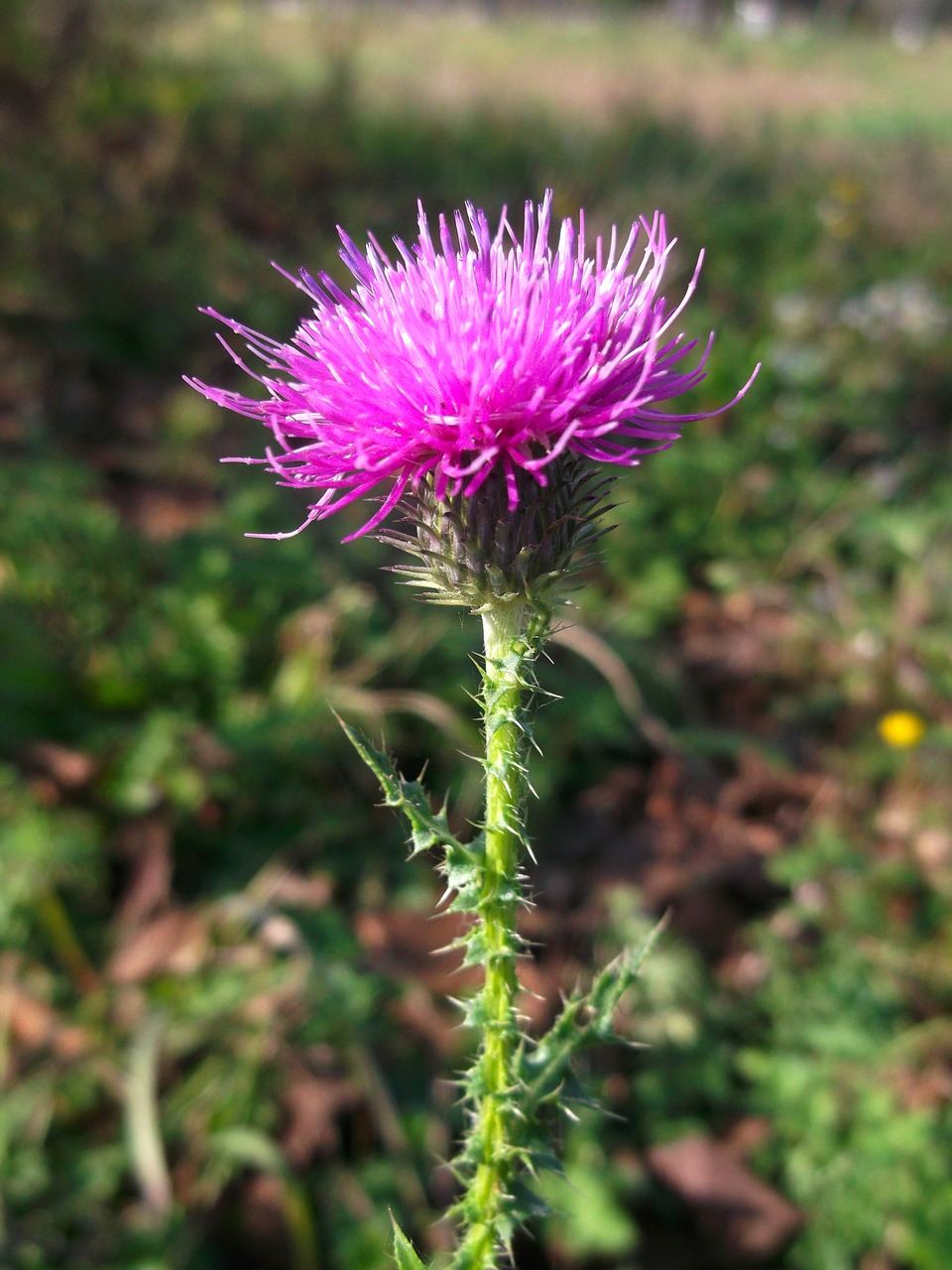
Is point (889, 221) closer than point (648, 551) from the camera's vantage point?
No

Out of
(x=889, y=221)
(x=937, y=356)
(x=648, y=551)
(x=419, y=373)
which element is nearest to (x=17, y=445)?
(x=648, y=551)

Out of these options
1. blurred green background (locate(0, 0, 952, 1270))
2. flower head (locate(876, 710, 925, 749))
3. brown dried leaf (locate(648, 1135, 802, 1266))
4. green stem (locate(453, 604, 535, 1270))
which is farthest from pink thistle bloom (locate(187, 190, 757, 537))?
flower head (locate(876, 710, 925, 749))

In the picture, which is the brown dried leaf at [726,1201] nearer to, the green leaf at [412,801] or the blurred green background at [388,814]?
the blurred green background at [388,814]

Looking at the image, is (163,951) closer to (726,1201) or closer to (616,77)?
(726,1201)

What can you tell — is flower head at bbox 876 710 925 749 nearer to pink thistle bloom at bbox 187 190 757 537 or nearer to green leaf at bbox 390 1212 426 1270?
pink thistle bloom at bbox 187 190 757 537

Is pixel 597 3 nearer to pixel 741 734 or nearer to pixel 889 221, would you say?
pixel 889 221

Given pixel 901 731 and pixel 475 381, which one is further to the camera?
pixel 901 731

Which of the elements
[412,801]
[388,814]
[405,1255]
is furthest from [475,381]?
[388,814]
